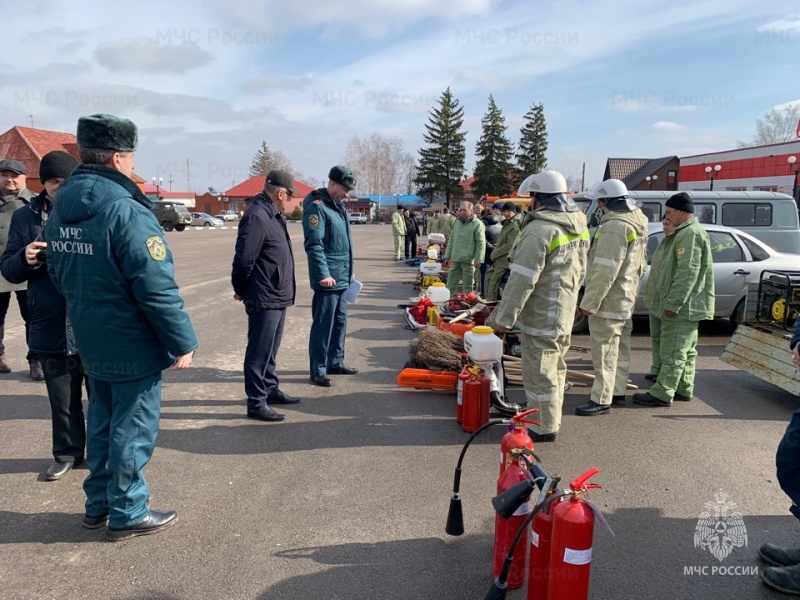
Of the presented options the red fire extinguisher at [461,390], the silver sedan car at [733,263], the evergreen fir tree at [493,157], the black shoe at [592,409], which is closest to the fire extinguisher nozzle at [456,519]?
the red fire extinguisher at [461,390]

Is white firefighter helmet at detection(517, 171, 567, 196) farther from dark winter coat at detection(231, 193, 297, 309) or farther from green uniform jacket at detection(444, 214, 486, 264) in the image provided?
green uniform jacket at detection(444, 214, 486, 264)

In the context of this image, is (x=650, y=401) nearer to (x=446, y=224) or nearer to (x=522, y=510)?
(x=522, y=510)

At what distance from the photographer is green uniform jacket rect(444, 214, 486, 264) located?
9.92m

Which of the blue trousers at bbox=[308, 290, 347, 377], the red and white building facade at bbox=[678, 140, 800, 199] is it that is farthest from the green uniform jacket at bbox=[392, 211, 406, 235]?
the red and white building facade at bbox=[678, 140, 800, 199]

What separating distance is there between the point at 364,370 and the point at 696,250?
3846mm

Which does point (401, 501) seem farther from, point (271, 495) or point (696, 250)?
point (696, 250)

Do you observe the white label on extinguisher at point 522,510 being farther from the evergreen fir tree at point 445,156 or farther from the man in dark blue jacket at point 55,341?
the evergreen fir tree at point 445,156

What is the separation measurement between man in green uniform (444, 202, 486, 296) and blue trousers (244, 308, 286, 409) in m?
5.58

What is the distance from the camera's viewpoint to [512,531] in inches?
104

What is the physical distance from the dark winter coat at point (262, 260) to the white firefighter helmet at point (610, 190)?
10.3ft

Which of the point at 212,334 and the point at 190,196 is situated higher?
the point at 190,196

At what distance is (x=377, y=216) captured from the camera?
2857 inches

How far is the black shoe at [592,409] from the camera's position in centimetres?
520

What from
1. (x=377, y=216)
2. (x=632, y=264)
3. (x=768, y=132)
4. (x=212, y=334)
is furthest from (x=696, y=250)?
(x=768, y=132)
